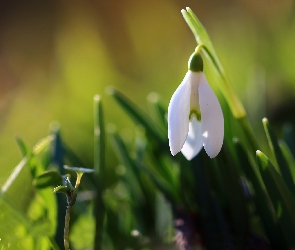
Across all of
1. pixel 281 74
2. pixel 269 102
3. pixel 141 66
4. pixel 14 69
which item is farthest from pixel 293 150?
pixel 14 69

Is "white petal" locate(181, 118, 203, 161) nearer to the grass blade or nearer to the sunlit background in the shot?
the grass blade

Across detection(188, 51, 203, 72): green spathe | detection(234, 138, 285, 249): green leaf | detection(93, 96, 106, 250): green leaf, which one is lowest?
detection(234, 138, 285, 249): green leaf

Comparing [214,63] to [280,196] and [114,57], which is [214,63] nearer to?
[280,196]

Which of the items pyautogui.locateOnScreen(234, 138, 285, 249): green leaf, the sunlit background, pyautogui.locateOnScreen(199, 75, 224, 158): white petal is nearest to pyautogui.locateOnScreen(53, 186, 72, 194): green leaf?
pyautogui.locateOnScreen(199, 75, 224, 158): white petal

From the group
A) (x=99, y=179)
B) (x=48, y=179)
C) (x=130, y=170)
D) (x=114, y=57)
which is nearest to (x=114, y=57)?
(x=114, y=57)

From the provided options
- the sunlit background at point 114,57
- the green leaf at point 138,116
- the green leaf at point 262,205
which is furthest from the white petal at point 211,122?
the sunlit background at point 114,57

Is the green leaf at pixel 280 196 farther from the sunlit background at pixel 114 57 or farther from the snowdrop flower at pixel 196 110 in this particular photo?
the sunlit background at pixel 114 57

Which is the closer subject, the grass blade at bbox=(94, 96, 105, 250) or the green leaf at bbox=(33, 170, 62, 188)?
the green leaf at bbox=(33, 170, 62, 188)

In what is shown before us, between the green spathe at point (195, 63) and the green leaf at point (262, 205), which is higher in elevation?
the green spathe at point (195, 63)
